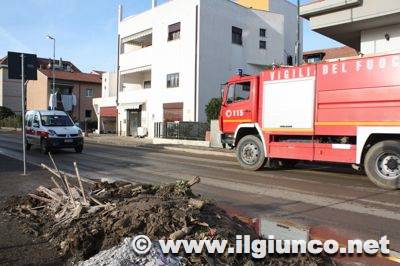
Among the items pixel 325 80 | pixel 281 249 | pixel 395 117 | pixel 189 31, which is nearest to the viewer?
pixel 281 249

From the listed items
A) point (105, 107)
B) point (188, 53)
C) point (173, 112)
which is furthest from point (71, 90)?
point (188, 53)

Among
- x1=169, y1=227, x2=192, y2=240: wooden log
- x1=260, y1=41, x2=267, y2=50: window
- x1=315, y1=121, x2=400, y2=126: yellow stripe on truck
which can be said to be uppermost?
x1=260, y1=41, x2=267, y2=50: window

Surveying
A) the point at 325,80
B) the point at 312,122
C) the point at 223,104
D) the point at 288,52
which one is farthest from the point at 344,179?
the point at 288,52

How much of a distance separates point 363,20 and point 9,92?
256ft

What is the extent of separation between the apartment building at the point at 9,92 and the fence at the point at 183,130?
189ft

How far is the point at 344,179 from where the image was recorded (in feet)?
43.2

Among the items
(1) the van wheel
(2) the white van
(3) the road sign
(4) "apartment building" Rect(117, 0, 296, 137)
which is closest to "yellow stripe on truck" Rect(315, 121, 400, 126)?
→ (3) the road sign

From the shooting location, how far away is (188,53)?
3541 cm

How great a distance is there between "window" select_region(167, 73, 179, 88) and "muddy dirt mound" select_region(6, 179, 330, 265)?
2976cm

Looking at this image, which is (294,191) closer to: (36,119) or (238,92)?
(238,92)

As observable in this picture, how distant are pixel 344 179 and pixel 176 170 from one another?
16.3 feet

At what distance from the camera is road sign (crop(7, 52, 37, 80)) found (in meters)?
11.8

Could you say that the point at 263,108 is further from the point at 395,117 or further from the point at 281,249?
the point at 281,249

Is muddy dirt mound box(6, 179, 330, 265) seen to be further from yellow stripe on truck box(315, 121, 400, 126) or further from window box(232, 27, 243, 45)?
window box(232, 27, 243, 45)
